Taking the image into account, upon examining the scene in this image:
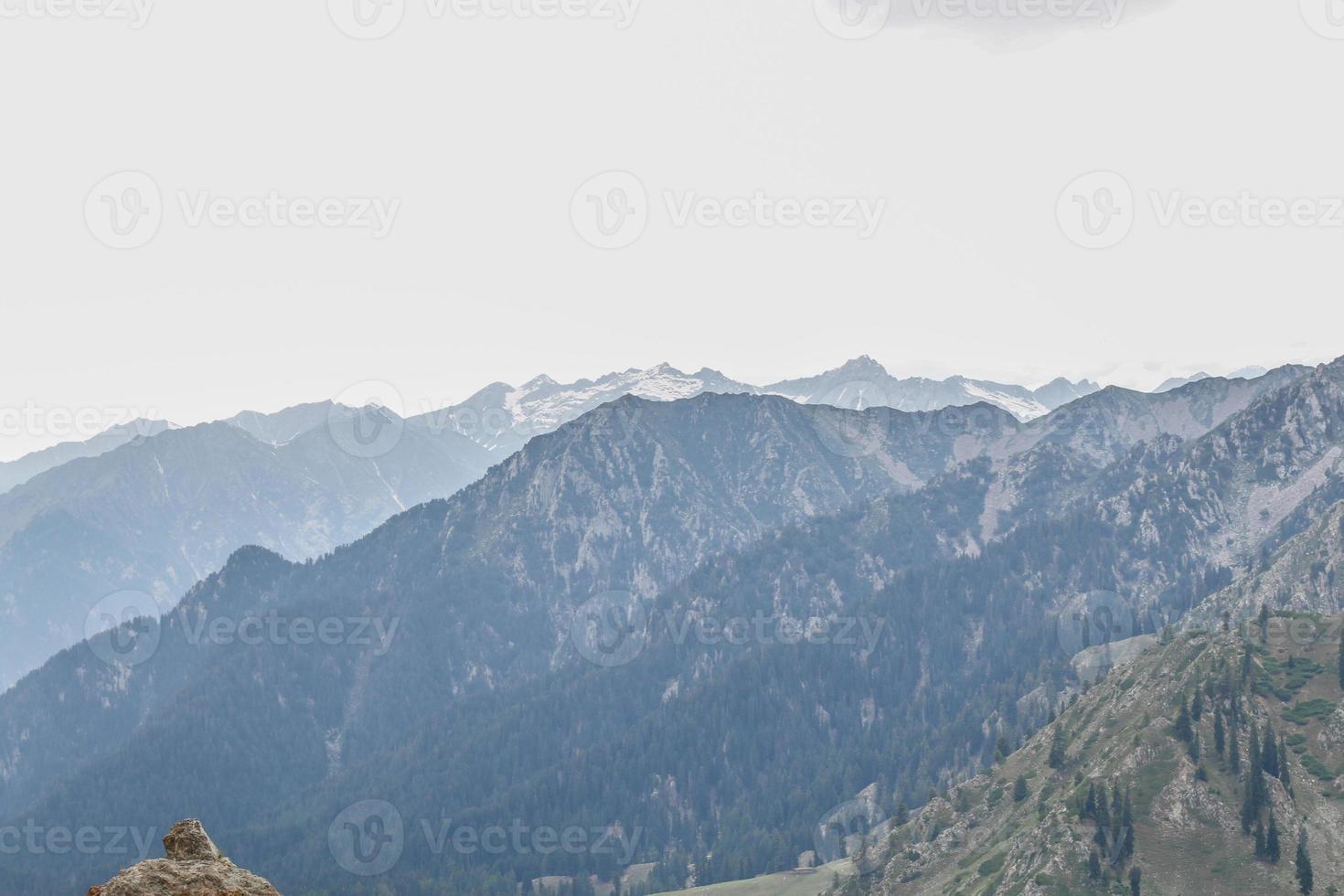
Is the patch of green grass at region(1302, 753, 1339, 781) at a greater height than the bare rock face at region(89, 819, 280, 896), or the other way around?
the bare rock face at region(89, 819, 280, 896)

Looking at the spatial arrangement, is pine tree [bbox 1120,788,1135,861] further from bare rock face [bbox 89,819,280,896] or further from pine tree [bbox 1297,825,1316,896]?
bare rock face [bbox 89,819,280,896]

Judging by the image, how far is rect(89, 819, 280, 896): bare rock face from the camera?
30.7m

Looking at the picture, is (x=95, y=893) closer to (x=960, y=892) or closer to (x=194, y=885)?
(x=194, y=885)

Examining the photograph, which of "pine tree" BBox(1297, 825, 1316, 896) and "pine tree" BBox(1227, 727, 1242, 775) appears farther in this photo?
"pine tree" BBox(1227, 727, 1242, 775)

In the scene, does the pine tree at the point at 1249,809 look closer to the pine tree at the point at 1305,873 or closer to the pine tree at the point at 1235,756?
the pine tree at the point at 1235,756

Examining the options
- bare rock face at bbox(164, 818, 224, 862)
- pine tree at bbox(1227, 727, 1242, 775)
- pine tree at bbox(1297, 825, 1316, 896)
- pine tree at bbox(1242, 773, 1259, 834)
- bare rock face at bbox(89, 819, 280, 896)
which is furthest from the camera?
pine tree at bbox(1227, 727, 1242, 775)

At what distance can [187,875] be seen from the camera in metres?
32.3

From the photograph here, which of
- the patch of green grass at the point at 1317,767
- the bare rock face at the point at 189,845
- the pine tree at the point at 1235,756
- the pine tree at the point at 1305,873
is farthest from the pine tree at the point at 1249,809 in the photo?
the bare rock face at the point at 189,845

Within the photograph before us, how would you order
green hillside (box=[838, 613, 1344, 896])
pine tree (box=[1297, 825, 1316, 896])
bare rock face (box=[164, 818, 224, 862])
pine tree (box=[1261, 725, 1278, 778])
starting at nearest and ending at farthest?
bare rock face (box=[164, 818, 224, 862]) < pine tree (box=[1297, 825, 1316, 896]) < green hillside (box=[838, 613, 1344, 896]) < pine tree (box=[1261, 725, 1278, 778])

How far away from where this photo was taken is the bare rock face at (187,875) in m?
30.7

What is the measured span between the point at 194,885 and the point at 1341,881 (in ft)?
587

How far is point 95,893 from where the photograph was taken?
27.5 metres

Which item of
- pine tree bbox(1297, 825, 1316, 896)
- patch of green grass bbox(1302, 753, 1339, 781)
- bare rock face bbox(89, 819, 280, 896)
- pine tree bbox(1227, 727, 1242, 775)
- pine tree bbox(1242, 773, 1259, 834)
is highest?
bare rock face bbox(89, 819, 280, 896)

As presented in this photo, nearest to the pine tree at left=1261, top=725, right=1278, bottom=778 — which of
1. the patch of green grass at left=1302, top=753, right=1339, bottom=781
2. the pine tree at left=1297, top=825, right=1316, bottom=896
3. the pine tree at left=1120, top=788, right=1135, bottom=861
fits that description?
the patch of green grass at left=1302, top=753, right=1339, bottom=781
